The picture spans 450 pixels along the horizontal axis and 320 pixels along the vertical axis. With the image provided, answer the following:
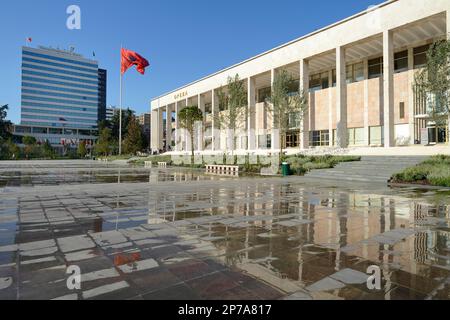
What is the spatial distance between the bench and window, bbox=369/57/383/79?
23583 mm

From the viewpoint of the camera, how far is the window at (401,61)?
110 feet

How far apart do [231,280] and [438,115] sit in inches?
828

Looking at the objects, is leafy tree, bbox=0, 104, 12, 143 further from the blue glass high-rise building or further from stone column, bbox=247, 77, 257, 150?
stone column, bbox=247, 77, 257, 150

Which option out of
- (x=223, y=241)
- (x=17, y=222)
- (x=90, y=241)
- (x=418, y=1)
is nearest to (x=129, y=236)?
(x=90, y=241)

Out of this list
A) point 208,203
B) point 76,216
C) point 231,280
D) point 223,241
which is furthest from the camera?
point 208,203

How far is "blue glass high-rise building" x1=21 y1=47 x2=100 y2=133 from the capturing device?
123938 mm

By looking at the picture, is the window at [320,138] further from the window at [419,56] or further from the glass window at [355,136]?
the window at [419,56]

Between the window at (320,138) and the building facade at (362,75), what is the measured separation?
0.45 feet

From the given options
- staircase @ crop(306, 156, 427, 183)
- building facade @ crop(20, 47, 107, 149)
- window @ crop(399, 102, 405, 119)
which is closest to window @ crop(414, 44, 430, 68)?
window @ crop(399, 102, 405, 119)

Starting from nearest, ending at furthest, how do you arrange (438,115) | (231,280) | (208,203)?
(231,280) → (208,203) → (438,115)

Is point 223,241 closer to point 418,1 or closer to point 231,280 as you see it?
point 231,280

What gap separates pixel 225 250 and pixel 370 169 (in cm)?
1871

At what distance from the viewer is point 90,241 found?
5.71 m

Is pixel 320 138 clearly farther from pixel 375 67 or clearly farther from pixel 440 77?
pixel 440 77
